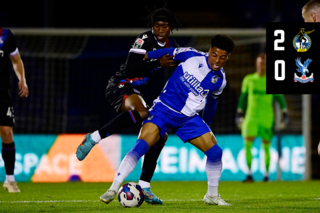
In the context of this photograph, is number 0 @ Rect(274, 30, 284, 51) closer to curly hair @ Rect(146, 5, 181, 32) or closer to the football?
curly hair @ Rect(146, 5, 181, 32)

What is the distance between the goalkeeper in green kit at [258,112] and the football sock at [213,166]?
4.02 meters

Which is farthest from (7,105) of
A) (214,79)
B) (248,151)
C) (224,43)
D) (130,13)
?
(130,13)

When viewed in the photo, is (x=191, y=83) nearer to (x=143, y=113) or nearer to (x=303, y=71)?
(x=143, y=113)

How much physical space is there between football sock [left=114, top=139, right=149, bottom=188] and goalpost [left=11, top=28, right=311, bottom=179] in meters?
5.97

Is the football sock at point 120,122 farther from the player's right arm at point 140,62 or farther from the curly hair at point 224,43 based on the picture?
the curly hair at point 224,43

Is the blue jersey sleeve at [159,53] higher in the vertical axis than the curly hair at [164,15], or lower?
lower

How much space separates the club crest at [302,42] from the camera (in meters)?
6.25

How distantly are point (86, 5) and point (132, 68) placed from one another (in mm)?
12278

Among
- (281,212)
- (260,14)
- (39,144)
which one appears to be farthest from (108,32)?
(260,14)

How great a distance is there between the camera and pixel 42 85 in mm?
11422

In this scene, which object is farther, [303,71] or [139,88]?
[303,71]

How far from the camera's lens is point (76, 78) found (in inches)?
437

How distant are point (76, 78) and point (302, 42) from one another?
582cm

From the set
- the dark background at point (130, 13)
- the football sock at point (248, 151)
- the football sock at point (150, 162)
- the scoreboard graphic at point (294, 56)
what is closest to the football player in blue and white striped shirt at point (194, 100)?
the football sock at point (150, 162)
